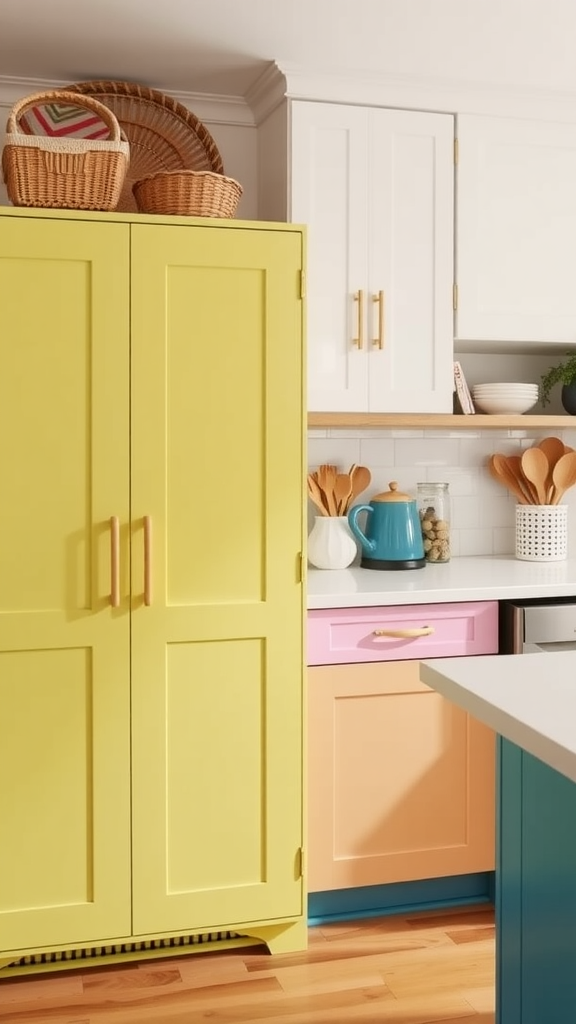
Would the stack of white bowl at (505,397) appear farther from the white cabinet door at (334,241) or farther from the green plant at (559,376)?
the white cabinet door at (334,241)

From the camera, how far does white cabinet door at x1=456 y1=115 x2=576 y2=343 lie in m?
2.96

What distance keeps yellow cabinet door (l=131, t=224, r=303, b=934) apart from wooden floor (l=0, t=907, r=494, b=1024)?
0.14 meters

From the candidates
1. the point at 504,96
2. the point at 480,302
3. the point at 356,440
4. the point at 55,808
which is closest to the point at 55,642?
the point at 55,808

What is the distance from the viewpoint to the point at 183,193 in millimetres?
2428

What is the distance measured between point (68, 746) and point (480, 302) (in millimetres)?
1815

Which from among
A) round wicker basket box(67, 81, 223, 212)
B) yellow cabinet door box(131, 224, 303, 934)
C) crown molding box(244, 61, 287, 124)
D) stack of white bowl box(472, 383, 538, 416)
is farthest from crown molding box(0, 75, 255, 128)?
stack of white bowl box(472, 383, 538, 416)

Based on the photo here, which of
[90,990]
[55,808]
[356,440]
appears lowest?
[90,990]

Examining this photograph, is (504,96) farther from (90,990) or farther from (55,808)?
(90,990)

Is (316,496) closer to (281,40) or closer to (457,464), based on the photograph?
(457,464)

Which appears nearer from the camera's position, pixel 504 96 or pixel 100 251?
pixel 100 251

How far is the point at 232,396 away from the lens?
2.42 meters

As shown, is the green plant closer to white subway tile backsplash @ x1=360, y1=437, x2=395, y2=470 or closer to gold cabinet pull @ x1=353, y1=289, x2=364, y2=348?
white subway tile backsplash @ x1=360, y1=437, x2=395, y2=470

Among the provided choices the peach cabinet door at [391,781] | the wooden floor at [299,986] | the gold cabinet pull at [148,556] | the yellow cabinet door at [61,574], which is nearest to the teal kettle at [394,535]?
the peach cabinet door at [391,781]

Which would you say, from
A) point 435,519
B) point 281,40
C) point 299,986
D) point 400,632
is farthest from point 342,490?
point 299,986
